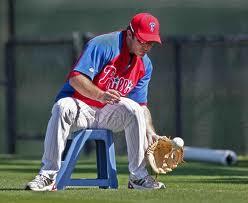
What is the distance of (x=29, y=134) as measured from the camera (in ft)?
61.7

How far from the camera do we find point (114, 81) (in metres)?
9.85

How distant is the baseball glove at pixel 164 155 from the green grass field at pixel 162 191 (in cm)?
21

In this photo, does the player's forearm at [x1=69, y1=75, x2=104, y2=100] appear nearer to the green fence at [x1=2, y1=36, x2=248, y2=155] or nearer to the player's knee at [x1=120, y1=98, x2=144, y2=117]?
the player's knee at [x1=120, y1=98, x2=144, y2=117]

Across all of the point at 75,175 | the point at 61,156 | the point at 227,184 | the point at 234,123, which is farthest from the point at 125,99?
the point at 234,123

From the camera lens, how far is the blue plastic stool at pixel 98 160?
982 cm

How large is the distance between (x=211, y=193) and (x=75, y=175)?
3.61 m

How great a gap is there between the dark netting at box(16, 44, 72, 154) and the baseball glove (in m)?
8.62

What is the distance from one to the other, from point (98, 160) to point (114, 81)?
838mm

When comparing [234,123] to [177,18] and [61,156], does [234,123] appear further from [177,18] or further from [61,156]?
[61,156]

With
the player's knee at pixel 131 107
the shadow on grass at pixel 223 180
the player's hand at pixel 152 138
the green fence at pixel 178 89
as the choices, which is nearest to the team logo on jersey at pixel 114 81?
the player's knee at pixel 131 107

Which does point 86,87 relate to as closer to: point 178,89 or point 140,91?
point 140,91

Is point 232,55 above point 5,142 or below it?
above

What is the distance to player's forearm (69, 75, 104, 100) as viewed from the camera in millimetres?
9547

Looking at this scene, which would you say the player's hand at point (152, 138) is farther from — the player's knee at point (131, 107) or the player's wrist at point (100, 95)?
the player's wrist at point (100, 95)
